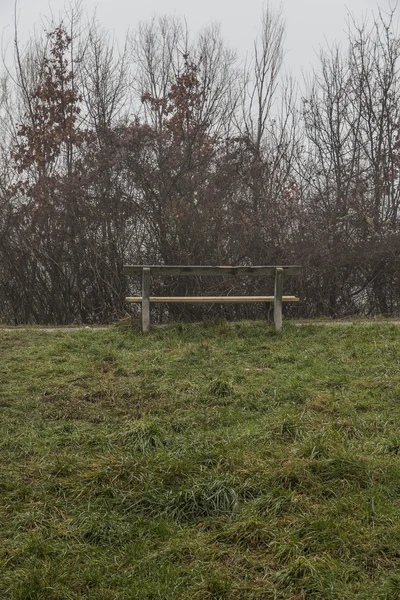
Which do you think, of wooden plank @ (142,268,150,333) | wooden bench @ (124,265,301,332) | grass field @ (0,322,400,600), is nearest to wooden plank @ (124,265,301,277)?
wooden bench @ (124,265,301,332)

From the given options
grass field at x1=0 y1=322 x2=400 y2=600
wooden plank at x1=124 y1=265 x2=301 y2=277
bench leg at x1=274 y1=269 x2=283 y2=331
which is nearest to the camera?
grass field at x1=0 y1=322 x2=400 y2=600

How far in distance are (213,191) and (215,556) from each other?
11.6m

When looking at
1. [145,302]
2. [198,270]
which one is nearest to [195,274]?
[198,270]

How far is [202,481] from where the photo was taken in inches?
159

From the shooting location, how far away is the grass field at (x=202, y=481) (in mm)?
3098

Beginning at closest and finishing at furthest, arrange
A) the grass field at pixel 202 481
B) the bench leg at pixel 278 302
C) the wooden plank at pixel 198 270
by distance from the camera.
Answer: the grass field at pixel 202 481, the bench leg at pixel 278 302, the wooden plank at pixel 198 270

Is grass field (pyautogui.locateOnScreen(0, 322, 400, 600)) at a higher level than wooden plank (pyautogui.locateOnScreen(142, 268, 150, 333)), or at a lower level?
lower

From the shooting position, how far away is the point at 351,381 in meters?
6.27

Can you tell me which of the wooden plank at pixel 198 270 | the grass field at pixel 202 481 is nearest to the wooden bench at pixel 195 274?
the wooden plank at pixel 198 270

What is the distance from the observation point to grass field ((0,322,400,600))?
3.10 meters

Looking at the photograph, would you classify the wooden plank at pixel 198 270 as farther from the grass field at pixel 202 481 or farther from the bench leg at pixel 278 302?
the grass field at pixel 202 481

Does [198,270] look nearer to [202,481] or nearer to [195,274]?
[195,274]

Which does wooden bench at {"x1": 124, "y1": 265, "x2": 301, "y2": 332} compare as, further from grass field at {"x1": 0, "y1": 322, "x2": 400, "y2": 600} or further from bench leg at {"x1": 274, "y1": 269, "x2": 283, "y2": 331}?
grass field at {"x1": 0, "y1": 322, "x2": 400, "y2": 600}

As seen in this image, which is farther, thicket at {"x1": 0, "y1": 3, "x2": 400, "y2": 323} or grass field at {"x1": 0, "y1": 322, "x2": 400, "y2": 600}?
thicket at {"x1": 0, "y1": 3, "x2": 400, "y2": 323}
